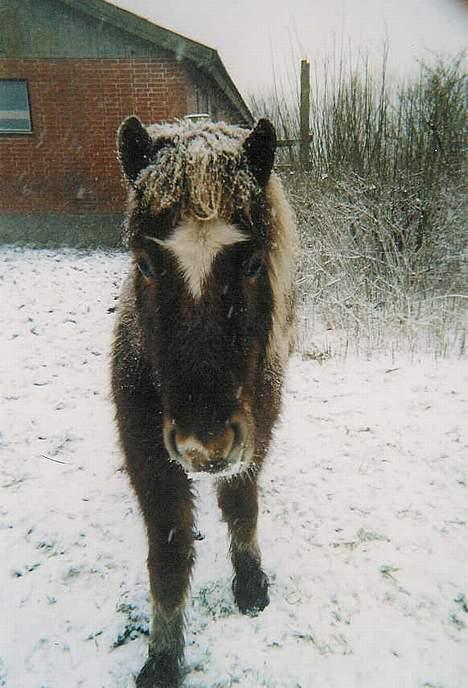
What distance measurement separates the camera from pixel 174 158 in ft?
5.48

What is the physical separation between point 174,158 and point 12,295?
6.18m

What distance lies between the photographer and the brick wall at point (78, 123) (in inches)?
395

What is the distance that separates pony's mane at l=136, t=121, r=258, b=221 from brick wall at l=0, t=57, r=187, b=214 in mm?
9533

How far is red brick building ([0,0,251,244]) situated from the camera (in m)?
9.86

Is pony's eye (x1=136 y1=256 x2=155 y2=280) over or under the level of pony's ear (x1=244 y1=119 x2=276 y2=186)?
under

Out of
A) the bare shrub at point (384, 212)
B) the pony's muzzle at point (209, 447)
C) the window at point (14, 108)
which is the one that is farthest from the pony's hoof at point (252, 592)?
the window at point (14, 108)

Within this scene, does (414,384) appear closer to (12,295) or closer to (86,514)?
(86,514)

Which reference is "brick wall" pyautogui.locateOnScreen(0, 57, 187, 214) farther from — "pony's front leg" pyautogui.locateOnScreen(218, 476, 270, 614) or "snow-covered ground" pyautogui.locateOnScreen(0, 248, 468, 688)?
"pony's front leg" pyautogui.locateOnScreen(218, 476, 270, 614)

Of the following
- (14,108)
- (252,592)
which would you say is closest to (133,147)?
(252,592)

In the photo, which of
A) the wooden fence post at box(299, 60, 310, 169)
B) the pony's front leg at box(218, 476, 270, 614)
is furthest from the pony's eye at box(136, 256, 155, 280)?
the wooden fence post at box(299, 60, 310, 169)

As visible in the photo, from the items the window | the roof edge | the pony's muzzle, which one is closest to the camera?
the pony's muzzle

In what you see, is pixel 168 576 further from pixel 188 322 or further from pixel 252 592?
pixel 188 322

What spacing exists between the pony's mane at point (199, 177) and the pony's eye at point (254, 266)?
166mm

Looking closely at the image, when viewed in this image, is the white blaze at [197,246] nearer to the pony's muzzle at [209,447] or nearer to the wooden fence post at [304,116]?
the pony's muzzle at [209,447]
